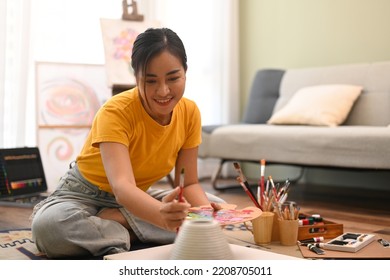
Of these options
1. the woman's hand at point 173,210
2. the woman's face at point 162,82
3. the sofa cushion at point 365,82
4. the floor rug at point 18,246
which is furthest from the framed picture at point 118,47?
the woman's hand at point 173,210

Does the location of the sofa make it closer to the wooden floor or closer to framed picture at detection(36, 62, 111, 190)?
the wooden floor

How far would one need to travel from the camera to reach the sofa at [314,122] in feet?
7.91

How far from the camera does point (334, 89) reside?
2.99 meters

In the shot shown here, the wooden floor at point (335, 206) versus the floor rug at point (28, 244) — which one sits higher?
the floor rug at point (28, 244)

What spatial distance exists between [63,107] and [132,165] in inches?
70.2

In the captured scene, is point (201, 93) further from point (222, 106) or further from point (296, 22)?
point (296, 22)

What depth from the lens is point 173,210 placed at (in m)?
1.07

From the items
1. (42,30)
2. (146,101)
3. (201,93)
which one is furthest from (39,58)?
(146,101)

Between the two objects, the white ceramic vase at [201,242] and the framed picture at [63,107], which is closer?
the white ceramic vase at [201,242]

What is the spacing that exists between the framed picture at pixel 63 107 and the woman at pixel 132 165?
154 cm

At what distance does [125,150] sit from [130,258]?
1.20 ft

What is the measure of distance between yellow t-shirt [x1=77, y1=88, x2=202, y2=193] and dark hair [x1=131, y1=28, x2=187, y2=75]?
0.15m

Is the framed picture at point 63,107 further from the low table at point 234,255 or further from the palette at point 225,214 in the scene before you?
the low table at point 234,255

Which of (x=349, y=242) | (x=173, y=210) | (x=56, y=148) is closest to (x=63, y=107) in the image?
(x=56, y=148)
